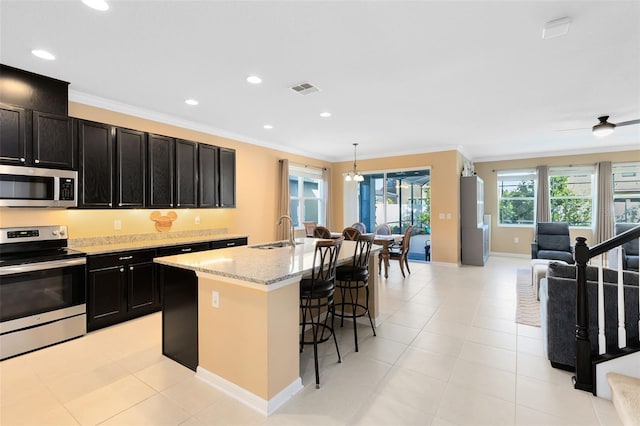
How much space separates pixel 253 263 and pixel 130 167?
2580mm

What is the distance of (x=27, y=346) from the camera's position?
9.37 ft

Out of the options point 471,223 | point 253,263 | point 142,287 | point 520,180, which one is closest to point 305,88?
point 253,263

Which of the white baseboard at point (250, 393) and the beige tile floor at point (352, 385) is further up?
the white baseboard at point (250, 393)

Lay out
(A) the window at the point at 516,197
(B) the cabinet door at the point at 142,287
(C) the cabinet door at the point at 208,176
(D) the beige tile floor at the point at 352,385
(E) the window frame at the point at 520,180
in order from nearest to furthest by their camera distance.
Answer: (D) the beige tile floor at the point at 352,385, (B) the cabinet door at the point at 142,287, (C) the cabinet door at the point at 208,176, (E) the window frame at the point at 520,180, (A) the window at the point at 516,197

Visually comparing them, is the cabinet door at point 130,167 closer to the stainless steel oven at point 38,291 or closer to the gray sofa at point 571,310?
the stainless steel oven at point 38,291

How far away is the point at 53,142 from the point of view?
127 inches

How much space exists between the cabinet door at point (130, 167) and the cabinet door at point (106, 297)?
90 cm

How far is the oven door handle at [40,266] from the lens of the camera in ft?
8.91

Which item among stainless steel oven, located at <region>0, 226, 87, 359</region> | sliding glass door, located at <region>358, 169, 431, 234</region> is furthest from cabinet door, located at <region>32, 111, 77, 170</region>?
sliding glass door, located at <region>358, 169, 431, 234</region>

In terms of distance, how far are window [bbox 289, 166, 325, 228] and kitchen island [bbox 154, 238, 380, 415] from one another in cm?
453

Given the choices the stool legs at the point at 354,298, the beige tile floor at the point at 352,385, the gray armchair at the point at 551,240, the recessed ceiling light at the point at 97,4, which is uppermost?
the recessed ceiling light at the point at 97,4

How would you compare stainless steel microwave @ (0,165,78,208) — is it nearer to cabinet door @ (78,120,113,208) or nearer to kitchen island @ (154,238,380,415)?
cabinet door @ (78,120,113,208)

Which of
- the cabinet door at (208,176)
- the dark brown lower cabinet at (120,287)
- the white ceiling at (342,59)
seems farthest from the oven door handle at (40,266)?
the white ceiling at (342,59)

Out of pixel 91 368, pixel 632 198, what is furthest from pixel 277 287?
pixel 632 198
